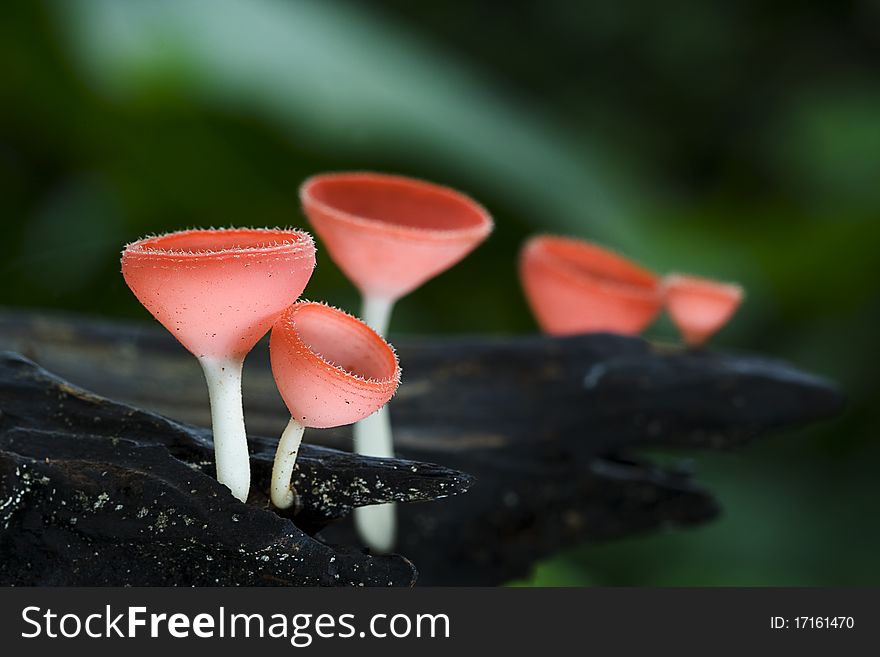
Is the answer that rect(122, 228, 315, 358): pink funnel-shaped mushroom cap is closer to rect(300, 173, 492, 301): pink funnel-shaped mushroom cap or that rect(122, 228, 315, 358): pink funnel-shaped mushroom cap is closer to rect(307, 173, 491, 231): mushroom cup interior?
rect(300, 173, 492, 301): pink funnel-shaped mushroom cap

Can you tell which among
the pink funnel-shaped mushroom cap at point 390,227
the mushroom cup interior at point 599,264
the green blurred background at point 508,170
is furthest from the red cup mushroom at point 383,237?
the green blurred background at point 508,170

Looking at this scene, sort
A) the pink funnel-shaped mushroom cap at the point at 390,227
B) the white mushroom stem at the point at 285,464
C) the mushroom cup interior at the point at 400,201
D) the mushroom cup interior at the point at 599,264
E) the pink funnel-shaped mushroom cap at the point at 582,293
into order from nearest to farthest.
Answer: the white mushroom stem at the point at 285,464, the pink funnel-shaped mushroom cap at the point at 390,227, the mushroom cup interior at the point at 400,201, the pink funnel-shaped mushroom cap at the point at 582,293, the mushroom cup interior at the point at 599,264

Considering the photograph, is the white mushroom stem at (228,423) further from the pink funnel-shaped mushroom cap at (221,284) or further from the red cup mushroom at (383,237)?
the red cup mushroom at (383,237)

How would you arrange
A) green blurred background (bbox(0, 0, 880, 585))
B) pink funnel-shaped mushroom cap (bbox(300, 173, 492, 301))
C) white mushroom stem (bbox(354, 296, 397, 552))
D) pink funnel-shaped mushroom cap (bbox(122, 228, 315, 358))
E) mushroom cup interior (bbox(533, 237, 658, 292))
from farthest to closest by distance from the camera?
green blurred background (bbox(0, 0, 880, 585)), mushroom cup interior (bbox(533, 237, 658, 292)), white mushroom stem (bbox(354, 296, 397, 552)), pink funnel-shaped mushroom cap (bbox(300, 173, 492, 301)), pink funnel-shaped mushroom cap (bbox(122, 228, 315, 358))

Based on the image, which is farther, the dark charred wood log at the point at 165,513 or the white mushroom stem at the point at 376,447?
the white mushroom stem at the point at 376,447

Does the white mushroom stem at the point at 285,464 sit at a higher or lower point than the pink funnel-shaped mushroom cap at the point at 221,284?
lower

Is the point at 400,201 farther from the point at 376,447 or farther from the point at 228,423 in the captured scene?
the point at 228,423

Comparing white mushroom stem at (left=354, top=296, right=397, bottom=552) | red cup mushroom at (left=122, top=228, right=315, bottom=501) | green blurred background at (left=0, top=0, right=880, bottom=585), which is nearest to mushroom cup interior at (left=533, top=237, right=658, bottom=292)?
white mushroom stem at (left=354, top=296, right=397, bottom=552)
